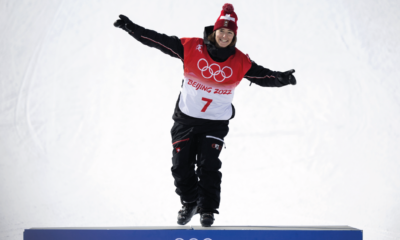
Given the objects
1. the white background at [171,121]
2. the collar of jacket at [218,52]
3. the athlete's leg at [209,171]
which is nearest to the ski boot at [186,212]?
the athlete's leg at [209,171]

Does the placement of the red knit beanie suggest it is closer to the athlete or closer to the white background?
the athlete

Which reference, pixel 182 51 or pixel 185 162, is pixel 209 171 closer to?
pixel 185 162

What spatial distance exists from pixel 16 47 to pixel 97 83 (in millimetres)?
1252

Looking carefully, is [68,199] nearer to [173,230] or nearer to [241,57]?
[173,230]

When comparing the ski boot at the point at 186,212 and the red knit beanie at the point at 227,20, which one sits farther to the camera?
the ski boot at the point at 186,212

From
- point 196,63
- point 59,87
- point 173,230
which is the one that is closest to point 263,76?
point 196,63

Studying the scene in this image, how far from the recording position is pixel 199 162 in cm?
230

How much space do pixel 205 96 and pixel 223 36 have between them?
0.39m

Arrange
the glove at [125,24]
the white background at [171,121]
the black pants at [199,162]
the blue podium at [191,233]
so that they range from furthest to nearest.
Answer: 1. the white background at [171,121]
2. the black pants at [199,162]
3. the glove at [125,24]
4. the blue podium at [191,233]

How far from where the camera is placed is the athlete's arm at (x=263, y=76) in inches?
89.2

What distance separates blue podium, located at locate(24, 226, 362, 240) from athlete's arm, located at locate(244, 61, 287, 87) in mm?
893

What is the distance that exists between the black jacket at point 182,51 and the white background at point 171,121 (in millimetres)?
1597

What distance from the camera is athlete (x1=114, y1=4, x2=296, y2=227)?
7.29 ft

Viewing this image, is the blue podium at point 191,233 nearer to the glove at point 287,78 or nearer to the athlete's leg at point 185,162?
the athlete's leg at point 185,162
